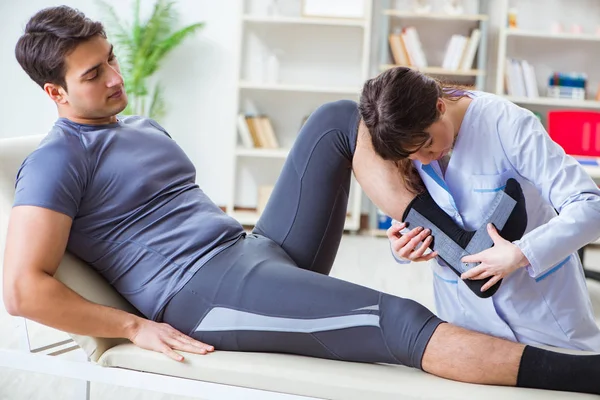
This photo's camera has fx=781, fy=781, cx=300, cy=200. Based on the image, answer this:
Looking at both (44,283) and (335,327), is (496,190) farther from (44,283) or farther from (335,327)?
(44,283)

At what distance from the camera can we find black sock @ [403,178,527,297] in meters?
1.50

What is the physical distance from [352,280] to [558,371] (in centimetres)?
219

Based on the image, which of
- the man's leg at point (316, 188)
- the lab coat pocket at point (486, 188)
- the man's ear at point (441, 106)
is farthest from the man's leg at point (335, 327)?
the man's ear at point (441, 106)

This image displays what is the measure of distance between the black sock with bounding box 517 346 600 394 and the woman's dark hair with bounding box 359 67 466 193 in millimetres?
437

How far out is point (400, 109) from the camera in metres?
1.44

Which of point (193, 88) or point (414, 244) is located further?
point (193, 88)

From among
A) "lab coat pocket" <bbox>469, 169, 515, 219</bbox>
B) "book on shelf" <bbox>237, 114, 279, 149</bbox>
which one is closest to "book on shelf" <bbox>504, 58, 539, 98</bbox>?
A: "book on shelf" <bbox>237, 114, 279, 149</bbox>

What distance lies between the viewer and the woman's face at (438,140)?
1.47 meters

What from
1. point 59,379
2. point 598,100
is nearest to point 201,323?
point 59,379

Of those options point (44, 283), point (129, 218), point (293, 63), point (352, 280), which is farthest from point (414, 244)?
point (293, 63)

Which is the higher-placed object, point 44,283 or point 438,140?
point 438,140

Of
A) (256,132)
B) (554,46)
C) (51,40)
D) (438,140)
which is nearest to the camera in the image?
(438,140)

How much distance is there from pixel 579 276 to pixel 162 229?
2.86ft

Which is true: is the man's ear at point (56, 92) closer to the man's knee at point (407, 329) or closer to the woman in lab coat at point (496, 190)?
the woman in lab coat at point (496, 190)
